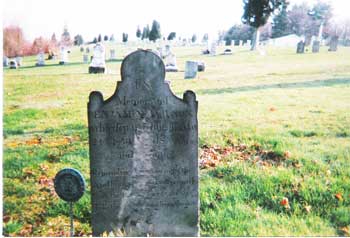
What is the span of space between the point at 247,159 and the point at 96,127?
185cm

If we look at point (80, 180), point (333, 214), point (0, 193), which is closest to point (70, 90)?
point (0, 193)

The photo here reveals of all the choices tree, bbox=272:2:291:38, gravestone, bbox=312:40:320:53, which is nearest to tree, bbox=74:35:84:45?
tree, bbox=272:2:291:38

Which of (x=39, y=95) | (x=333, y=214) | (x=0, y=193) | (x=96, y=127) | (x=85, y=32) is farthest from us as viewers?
(x=39, y=95)

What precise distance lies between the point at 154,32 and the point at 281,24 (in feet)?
5.09

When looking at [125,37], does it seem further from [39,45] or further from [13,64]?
[13,64]

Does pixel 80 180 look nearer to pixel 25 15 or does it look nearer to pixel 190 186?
pixel 190 186

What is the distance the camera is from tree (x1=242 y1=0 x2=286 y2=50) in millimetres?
4484

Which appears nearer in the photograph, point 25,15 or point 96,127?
point 96,127

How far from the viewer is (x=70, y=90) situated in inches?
195

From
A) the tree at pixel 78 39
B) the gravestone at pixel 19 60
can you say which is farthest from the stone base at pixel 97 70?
the gravestone at pixel 19 60

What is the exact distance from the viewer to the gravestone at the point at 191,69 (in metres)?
6.67

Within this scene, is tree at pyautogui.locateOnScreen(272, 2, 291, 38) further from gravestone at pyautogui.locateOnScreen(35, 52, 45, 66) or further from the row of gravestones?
gravestone at pyautogui.locateOnScreen(35, 52, 45, 66)

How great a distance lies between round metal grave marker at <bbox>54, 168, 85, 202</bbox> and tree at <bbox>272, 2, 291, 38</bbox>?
9.79 ft

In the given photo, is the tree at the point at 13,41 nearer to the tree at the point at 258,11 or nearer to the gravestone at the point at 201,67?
the tree at the point at 258,11
